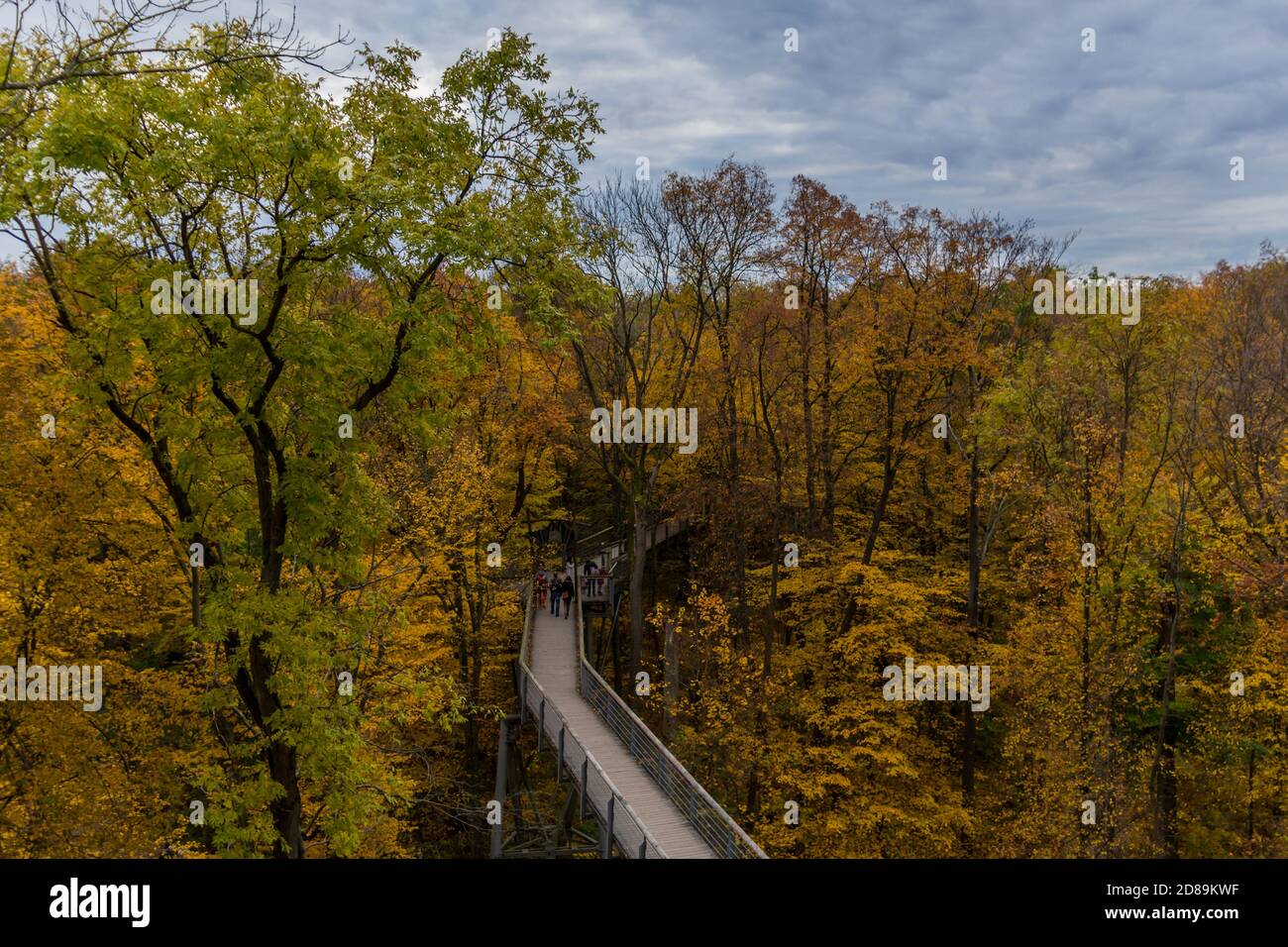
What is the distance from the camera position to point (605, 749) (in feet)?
53.0

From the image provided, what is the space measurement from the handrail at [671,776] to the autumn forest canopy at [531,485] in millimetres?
3197

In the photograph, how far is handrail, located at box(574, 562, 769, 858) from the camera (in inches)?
509

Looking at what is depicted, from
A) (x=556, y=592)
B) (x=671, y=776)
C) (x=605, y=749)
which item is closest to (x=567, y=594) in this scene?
(x=556, y=592)

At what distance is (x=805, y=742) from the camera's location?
66.2 ft

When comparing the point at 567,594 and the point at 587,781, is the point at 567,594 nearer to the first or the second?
the point at 567,594

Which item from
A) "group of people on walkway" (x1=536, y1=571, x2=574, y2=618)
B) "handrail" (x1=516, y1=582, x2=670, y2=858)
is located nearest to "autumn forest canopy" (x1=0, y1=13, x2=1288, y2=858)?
"group of people on walkway" (x1=536, y1=571, x2=574, y2=618)

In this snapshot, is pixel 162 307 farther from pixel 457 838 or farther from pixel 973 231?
pixel 973 231

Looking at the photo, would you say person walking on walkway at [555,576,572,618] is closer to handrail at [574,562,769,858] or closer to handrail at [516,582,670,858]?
handrail at [516,582,670,858]

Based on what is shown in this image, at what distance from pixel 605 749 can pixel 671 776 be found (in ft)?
6.50

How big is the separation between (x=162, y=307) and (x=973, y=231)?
2245 centimetres

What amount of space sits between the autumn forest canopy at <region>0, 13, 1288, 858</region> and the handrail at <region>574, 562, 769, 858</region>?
10.5ft

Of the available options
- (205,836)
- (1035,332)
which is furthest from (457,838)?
(1035,332)

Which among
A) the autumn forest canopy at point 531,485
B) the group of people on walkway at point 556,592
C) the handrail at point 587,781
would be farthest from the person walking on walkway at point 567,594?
the handrail at point 587,781
